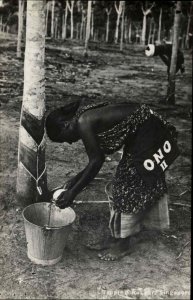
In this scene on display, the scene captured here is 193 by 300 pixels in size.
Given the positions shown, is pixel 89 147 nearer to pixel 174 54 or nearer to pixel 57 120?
pixel 57 120

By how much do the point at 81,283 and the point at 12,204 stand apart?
154cm

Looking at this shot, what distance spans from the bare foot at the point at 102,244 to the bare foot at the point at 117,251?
0.31 ft

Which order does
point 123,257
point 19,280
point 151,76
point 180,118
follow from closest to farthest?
point 19,280, point 123,257, point 180,118, point 151,76

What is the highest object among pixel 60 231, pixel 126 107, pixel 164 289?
pixel 126 107

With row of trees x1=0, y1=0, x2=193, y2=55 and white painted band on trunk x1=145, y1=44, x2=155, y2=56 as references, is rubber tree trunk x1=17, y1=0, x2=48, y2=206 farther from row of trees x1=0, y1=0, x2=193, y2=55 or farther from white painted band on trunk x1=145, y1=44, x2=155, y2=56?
row of trees x1=0, y1=0, x2=193, y2=55

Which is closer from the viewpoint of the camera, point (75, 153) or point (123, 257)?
point (123, 257)

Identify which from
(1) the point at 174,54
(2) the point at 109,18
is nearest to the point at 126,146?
(1) the point at 174,54

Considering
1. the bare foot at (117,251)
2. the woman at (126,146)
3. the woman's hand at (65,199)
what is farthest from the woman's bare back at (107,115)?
the bare foot at (117,251)

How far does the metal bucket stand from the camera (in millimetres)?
3426

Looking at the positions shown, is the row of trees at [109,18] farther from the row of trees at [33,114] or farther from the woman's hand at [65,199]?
the woman's hand at [65,199]

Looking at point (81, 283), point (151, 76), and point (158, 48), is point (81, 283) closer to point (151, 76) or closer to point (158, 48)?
point (158, 48)

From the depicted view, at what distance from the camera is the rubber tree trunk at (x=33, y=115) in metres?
4.02

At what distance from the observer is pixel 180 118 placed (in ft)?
29.3

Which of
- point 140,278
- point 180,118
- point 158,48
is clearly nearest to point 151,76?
point 158,48
